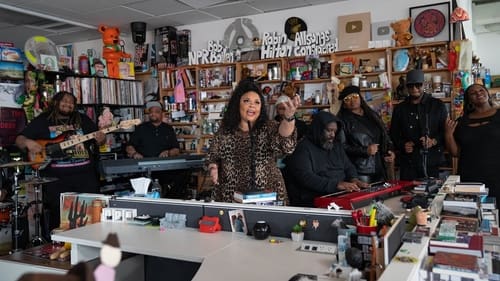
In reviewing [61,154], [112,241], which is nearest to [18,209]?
[61,154]

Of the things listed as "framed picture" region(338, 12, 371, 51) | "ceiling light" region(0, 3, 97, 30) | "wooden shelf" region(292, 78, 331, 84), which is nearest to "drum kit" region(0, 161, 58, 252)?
"ceiling light" region(0, 3, 97, 30)

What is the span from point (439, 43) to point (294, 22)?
179cm

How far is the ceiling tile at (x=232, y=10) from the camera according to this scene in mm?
5484

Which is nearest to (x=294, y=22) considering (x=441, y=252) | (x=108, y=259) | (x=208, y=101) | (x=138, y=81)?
(x=208, y=101)

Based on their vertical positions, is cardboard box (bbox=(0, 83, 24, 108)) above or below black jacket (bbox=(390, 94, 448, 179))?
above

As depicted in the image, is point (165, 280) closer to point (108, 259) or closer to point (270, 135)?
point (270, 135)

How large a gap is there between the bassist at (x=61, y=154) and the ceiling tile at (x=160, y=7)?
1.60 metres

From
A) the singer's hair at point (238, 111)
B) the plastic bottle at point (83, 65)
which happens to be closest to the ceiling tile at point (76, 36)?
the plastic bottle at point (83, 65)

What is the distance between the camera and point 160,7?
546 cm

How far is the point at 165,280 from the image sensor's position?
2486 millimetres

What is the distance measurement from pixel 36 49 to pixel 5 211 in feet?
6.25

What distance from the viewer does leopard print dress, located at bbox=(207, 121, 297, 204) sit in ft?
8.57

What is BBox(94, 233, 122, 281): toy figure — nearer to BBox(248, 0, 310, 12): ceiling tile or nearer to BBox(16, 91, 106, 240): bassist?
BBox(16, 91, 106, 240): bassist

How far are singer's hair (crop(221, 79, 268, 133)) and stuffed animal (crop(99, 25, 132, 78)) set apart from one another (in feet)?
12.7
